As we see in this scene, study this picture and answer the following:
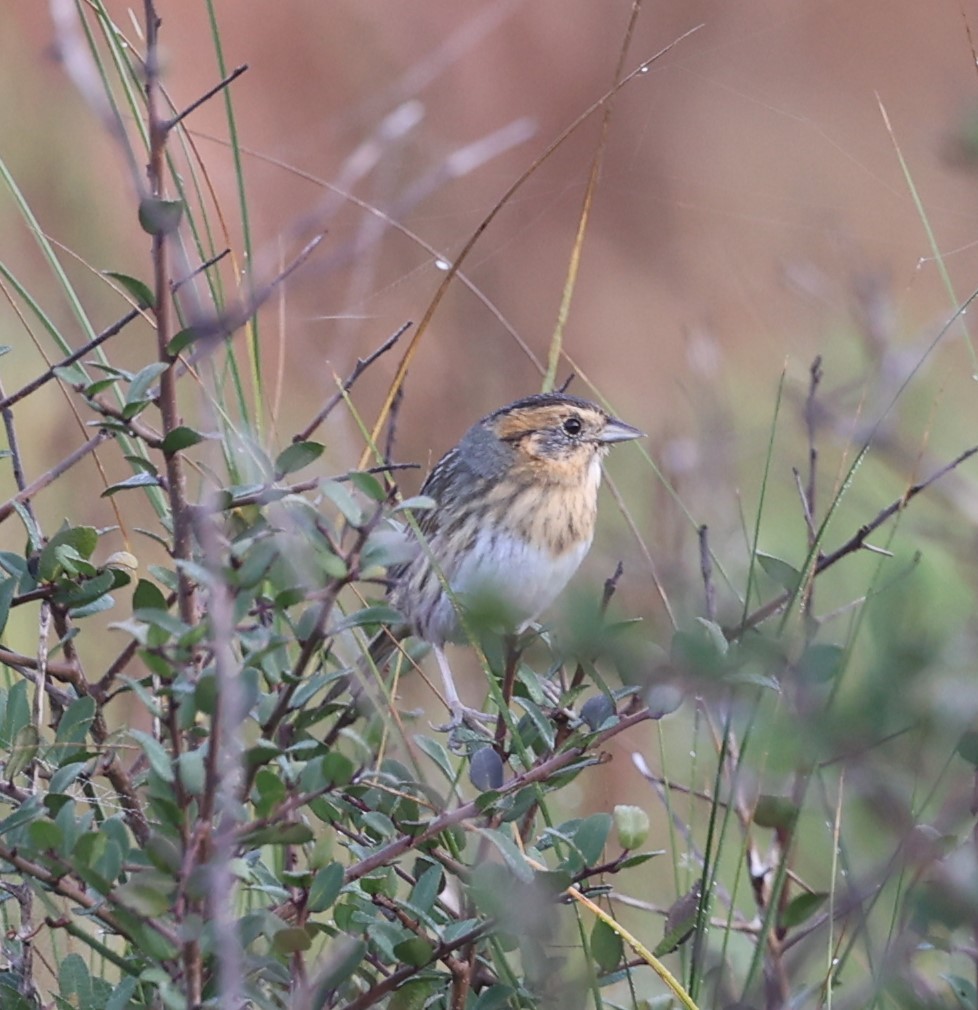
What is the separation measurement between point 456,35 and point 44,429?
4392 millimetres

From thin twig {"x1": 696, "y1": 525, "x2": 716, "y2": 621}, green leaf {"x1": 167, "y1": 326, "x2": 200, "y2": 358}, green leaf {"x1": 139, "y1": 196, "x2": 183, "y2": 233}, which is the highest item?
green leaf {"x1": 139, "y1": 196, "x2": 183, "y2": 233}

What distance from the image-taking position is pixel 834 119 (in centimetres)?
672

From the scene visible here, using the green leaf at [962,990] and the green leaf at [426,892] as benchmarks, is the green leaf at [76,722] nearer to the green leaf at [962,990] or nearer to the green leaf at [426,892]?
the green leaf at [426,892]

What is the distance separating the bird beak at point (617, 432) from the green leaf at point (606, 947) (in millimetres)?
1294

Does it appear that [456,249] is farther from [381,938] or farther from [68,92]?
[381,938]

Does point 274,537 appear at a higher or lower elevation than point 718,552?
higher

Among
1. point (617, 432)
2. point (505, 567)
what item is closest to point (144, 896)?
point (505, 567)

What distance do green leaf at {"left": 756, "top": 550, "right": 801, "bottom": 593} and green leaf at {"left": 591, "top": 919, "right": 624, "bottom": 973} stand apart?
1.29 feet

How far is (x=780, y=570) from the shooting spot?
1.53 m

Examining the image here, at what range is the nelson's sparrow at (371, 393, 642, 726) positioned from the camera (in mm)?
2740

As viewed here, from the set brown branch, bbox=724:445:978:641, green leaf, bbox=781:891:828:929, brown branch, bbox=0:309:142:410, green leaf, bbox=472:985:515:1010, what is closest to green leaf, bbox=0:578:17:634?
brown branch, bbox=0:309:142:410

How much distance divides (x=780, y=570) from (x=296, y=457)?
48 cm

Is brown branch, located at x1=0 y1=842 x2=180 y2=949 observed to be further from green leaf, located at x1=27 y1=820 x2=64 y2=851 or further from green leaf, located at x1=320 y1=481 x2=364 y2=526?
green leaf, located at x1=320 y1=481 x2=364 y2=526

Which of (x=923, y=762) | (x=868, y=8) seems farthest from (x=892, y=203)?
(x=923, y=762)
